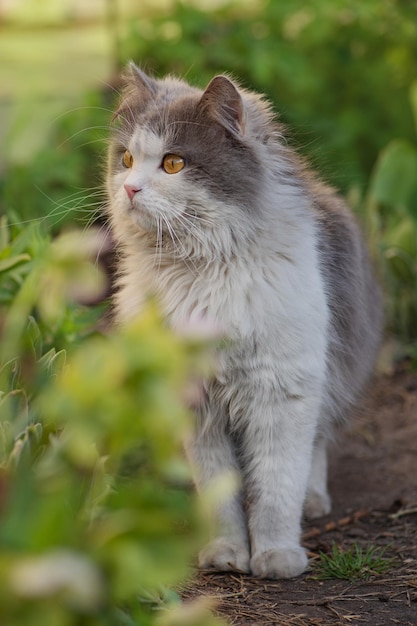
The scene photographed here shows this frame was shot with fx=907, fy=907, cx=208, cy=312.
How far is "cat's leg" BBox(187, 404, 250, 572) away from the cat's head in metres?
0.54

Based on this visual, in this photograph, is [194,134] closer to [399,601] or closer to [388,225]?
[399,601]

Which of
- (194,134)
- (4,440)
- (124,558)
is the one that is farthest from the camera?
(194,134)

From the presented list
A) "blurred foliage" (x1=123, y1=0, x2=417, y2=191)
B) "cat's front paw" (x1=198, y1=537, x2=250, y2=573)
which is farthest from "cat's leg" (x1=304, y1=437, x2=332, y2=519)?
"blurred foliage" (x1=123, y1=0, x2=417, y2=191)

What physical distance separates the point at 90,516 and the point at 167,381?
1.17ft

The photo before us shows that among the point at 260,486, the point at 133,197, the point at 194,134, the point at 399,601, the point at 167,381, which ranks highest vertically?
the point at 194,134

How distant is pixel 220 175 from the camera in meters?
2.34

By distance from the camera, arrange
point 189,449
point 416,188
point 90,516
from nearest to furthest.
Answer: point 90,516 < point 189,449 < point 416,188

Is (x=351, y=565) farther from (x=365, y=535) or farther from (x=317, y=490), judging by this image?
(x=317, y=490)

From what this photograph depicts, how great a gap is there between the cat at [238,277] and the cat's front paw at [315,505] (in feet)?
1.17

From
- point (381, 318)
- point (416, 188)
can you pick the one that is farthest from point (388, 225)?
point (381, 318)

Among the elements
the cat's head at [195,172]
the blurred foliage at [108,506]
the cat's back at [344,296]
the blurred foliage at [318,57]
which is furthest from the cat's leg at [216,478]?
the blurred foliage at [318,57]

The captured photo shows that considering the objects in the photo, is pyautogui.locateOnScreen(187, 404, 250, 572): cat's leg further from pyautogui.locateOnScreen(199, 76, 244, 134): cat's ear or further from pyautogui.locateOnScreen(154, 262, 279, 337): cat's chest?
pyautogui.locateOnScreen(199, 76, 244, 134): cat's ear

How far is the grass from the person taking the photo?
237 cm

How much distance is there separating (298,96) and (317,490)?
3.76 m
